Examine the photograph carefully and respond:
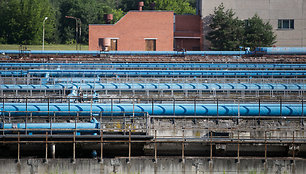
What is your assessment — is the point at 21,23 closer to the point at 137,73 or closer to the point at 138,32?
the point at 138,32

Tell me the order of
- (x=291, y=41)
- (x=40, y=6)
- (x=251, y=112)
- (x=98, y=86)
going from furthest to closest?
(x=40, y=6)
(x=291, y=41)
(x=98, y=86)
(x=251, y=112)

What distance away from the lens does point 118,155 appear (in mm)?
16828

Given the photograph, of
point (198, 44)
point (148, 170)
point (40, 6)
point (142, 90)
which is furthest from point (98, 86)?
point (40, 6)

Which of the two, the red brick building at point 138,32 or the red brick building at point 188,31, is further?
the red brick building at point 188,31

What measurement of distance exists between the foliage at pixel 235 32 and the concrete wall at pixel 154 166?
3751 cm

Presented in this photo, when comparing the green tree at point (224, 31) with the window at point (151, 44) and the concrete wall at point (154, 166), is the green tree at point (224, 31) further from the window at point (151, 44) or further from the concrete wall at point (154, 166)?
the concrete wall at point (154, 166)

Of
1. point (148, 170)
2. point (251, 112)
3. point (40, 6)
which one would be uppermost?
point (40, 6)

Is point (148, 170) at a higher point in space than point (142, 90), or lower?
lower

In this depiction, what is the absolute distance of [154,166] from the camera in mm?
15367

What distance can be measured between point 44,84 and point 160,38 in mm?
27998

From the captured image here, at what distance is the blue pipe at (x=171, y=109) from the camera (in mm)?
19562

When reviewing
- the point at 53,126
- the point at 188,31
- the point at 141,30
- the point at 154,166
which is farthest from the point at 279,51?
the point at 154,166

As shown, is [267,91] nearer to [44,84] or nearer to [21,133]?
[44,84]

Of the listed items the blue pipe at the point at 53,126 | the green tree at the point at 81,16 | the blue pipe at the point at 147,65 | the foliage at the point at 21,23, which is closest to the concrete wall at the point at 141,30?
the blue pipe at the point at 147,65
